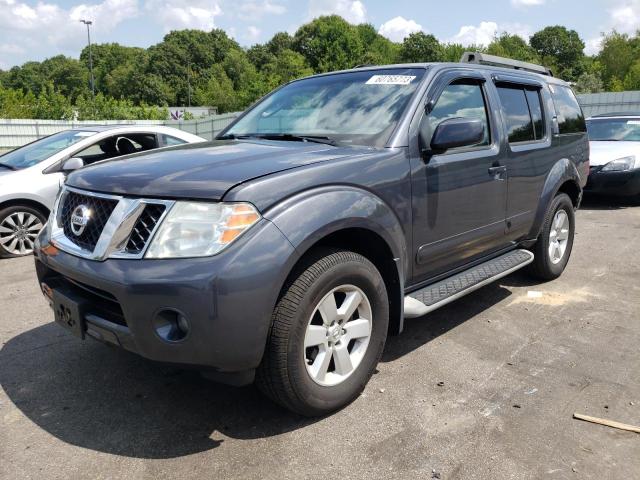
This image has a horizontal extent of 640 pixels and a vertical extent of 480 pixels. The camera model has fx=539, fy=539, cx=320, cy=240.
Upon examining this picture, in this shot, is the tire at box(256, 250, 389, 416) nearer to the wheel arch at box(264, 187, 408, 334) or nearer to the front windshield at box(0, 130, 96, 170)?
the wheel arch at box(264, 187, 408, 334)

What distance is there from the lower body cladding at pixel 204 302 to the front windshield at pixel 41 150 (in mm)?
4825

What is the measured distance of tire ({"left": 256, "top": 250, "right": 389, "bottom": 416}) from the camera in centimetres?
246

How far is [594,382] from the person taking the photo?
3184 mm

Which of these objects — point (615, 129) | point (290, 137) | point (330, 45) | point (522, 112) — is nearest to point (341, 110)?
point (290, 137)

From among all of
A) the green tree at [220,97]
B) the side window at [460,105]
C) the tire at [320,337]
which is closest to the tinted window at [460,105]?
the side window at [460,105]

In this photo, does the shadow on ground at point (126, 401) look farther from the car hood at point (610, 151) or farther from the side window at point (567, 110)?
the car hood at point (610, 151)

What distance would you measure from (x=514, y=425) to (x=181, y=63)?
88.9 m

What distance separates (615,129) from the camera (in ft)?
33.7

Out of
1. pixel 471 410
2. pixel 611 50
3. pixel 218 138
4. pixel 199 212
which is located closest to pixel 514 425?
pixel 471 410

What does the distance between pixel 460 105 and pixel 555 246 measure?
216 cm

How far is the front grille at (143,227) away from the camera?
2385 millimetres

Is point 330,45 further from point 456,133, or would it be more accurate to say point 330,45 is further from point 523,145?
point 456,133

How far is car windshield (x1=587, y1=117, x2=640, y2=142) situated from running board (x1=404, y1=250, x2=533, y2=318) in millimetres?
7106

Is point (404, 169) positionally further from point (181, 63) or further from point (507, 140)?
point (181, 63)
